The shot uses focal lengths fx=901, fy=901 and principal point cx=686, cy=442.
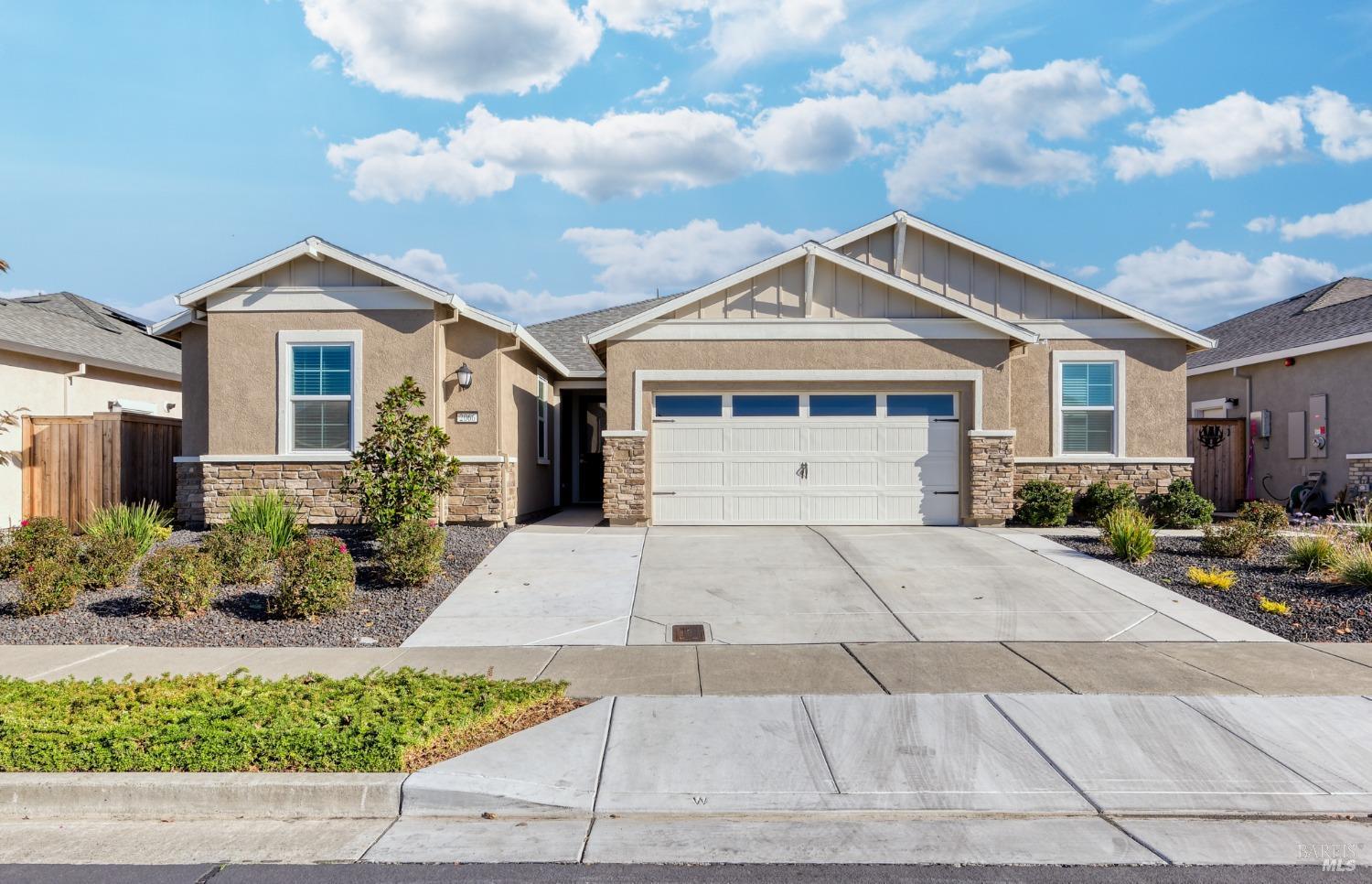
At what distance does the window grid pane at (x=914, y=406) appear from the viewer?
14.3 m

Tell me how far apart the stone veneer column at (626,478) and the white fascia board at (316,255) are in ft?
10.4

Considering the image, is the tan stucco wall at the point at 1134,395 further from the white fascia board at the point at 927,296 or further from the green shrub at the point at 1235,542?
the green shrub at the point at 1235,542

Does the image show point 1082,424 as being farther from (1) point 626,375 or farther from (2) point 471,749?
(2) point 471,749

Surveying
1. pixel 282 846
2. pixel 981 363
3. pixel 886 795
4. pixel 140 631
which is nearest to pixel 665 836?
pixel 886 795

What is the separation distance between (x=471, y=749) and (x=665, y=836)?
148 centimetres

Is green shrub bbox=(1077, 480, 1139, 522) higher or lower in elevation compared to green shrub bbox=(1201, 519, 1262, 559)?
higher

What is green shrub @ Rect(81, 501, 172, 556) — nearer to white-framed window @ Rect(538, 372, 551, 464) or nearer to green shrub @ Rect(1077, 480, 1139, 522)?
white-framed window @ Rect(538, 372, 551, 464)

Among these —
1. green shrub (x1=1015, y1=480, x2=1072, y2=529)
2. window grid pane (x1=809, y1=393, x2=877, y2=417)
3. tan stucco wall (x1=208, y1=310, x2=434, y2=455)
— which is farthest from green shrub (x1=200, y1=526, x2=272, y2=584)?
green shrub (x1=1015, y1=480, x2=1072, y2=529)

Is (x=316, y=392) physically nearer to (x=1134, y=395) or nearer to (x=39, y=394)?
(x=39, y=394)

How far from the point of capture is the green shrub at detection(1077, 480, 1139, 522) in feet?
47.1

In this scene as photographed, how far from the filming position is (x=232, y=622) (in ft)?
27.7

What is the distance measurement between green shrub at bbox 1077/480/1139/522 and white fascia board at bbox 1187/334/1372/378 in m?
5.44

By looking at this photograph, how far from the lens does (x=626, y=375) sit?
556 inches

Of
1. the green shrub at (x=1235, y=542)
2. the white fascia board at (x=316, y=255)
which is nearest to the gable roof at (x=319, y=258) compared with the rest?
the white fascia board at (x=316, y=255)
